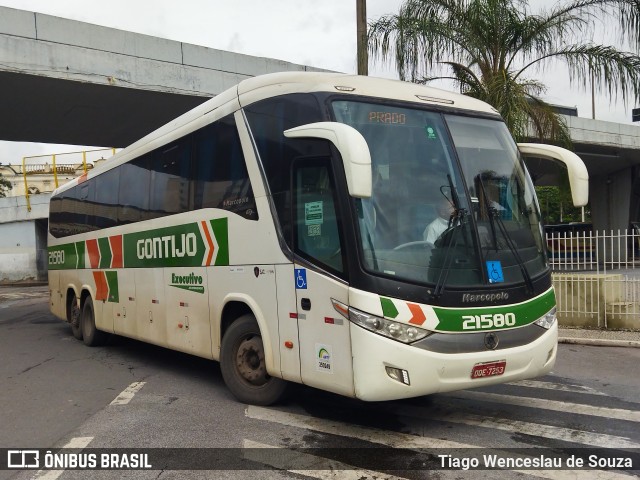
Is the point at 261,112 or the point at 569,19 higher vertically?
the point at 569,19

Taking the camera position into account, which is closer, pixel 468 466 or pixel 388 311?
pixel 468 466

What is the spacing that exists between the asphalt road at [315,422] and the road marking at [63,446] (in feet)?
0.05

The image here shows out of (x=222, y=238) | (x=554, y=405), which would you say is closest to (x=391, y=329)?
(x=554, y=405)

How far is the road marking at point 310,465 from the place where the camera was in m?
4.40

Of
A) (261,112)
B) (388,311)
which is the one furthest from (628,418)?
(261,112)

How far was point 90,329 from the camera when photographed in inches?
448

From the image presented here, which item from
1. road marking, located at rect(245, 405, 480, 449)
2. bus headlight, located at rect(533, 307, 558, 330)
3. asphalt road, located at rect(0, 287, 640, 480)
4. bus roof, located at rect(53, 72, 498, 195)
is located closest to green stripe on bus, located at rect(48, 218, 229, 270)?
bus roof, located at rect(53, 72, 498, 195)

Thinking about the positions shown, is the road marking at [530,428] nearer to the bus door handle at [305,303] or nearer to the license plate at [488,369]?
the license plate at [488,369]

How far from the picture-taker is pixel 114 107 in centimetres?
1539

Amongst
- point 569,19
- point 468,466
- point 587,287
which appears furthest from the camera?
point 569,19

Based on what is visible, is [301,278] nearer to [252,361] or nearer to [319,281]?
[319,281]

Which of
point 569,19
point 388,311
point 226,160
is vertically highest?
point 569,19

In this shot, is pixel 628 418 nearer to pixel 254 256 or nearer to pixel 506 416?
pixel 506 416

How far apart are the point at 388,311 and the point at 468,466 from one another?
51.2 inches
